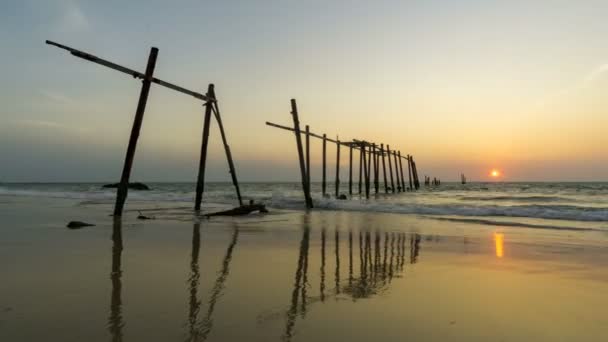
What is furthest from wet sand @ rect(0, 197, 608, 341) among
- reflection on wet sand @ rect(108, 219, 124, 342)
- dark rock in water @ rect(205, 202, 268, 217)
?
dark rock in water @ rect(205, 202, 268, 217)

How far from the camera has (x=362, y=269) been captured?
4797 millimetres

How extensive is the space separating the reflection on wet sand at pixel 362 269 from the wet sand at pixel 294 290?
2cm

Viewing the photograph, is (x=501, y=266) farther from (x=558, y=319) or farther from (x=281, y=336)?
(x=281, y=336)

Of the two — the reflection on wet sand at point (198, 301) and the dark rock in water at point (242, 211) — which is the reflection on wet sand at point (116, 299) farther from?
the dark rock in water at point (242, 211)

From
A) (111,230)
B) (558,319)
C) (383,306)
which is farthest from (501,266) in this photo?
(111,230)

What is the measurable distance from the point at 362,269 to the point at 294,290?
1.29 m

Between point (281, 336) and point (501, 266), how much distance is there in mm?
3511

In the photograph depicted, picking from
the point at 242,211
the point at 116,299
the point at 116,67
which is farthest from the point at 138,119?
the point at 116,299

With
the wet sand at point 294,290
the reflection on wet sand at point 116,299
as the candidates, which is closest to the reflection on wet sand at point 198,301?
the wet sand at point 294,290

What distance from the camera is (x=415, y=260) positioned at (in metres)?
5.45

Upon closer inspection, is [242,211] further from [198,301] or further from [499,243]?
[198,301]

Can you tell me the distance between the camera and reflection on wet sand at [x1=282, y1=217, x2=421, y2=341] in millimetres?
3416

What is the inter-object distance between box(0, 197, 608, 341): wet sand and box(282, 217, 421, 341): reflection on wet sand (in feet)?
0.06

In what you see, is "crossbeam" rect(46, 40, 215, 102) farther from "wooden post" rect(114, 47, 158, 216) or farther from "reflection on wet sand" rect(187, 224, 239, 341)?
"reflection on wet sand" rect(187, 224, 239, 341)
